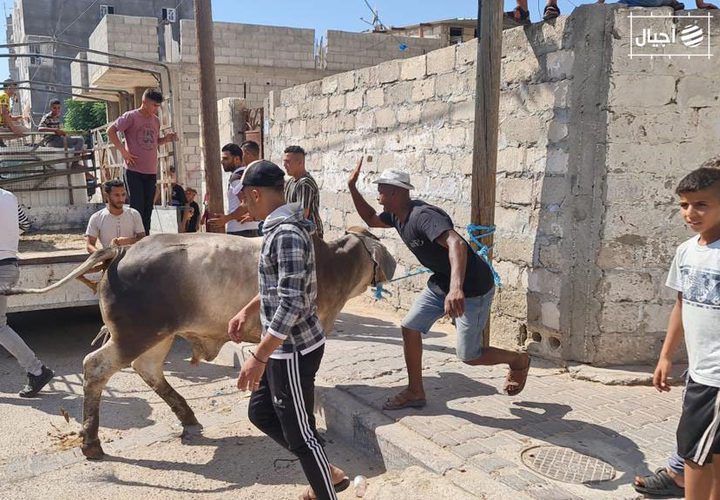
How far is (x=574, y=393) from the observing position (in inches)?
181

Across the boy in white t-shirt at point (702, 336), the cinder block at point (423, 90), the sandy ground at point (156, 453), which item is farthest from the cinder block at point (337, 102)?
the boy in white t-shirt at point (702, 336)

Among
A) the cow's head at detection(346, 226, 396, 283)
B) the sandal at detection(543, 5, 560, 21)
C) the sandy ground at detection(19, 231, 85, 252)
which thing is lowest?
the sandy ground at detection(19, 231, 85, 252)

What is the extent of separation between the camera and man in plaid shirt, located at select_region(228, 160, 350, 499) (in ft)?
9.38

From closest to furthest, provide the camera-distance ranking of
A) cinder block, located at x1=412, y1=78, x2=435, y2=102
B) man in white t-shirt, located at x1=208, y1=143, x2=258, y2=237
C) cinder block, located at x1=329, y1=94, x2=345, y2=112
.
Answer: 1. man in white t-shirt, located at x1=208, y1=143, x2=258, y2=237
2. cinder block, located at x1=412, y1=78, x2=435, y2=102
3. cinder block, located at x1=329, y1=94, x2=345, y2=112

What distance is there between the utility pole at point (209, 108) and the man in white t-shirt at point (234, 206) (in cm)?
15

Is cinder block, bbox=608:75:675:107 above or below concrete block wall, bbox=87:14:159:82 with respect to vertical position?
below

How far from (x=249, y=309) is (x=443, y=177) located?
378 cm

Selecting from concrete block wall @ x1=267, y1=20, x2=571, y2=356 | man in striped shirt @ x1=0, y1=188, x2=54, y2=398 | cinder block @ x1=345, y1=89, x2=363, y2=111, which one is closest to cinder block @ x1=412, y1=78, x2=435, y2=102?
concrete block wall @ x1=267, y1=20, x2=571, y2=356

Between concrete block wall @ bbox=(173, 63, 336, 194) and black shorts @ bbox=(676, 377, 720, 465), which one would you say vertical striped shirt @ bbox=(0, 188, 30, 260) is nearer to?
black shorts @ bbox=(676, 377, 720, 465)

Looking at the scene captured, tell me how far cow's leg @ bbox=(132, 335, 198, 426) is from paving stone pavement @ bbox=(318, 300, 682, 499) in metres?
1.05

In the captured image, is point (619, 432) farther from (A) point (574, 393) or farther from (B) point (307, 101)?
(B) point (307, 101)

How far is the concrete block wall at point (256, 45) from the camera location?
645 inches

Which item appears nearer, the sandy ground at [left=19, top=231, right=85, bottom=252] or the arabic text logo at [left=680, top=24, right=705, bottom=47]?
the arabic text logo at [left=680, top=24, right=705, bottom=47]

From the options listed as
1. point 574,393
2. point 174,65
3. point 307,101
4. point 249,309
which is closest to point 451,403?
point 574,393
